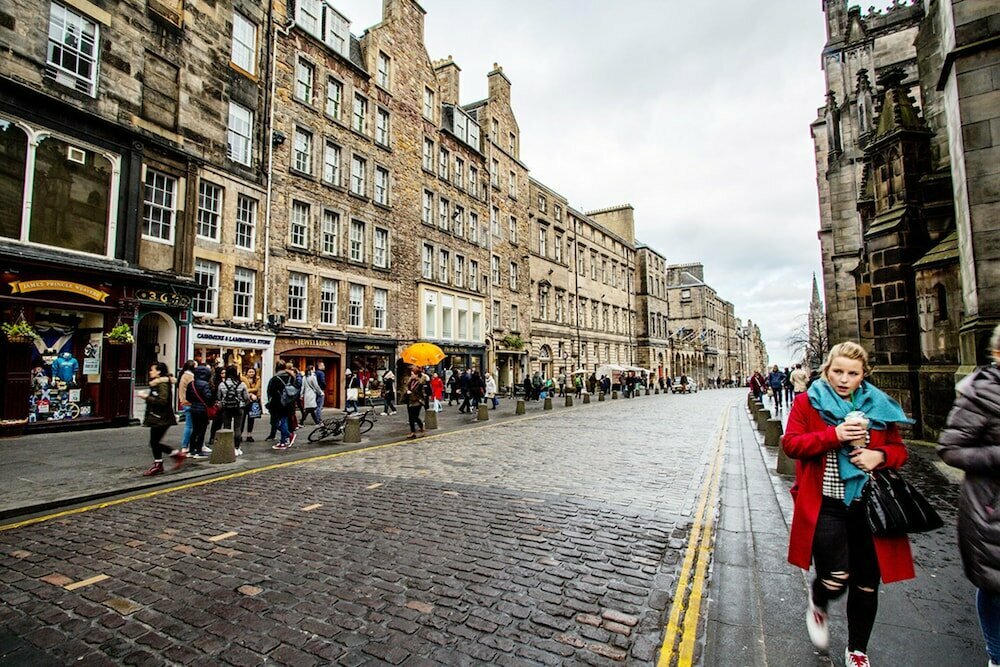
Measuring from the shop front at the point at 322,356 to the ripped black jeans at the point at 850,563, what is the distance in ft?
64.7

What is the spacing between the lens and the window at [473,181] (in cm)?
3422

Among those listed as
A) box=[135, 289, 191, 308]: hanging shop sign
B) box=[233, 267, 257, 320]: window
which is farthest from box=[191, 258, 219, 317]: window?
box=[135, 289, 191, 308]: hanging shop sign

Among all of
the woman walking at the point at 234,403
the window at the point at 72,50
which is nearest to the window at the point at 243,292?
the window at the point at 72,50

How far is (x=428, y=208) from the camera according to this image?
29922mm

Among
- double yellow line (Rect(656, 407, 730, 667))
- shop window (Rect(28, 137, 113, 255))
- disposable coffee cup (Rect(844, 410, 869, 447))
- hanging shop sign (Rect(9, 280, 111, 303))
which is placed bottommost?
double yellow line (Rect(656, 407, 730, 667))

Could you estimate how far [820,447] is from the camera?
269 centimetres

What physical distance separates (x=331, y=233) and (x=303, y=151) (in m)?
3.77

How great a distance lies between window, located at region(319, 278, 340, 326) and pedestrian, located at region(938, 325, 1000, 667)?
22532mm

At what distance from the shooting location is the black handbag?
99.6 inches

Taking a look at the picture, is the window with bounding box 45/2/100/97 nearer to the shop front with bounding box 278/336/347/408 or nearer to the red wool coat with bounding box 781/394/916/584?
the shop front with bounding box 278/336/347/408

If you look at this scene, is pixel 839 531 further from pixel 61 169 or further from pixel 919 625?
pixel 61 169

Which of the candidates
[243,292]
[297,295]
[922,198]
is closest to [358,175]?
[297,295]

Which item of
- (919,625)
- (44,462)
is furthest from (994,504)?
(44,462)

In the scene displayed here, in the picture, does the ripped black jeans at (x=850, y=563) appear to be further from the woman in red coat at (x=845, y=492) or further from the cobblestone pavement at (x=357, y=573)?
the cobblestone pavement at (x=357, y=573)
